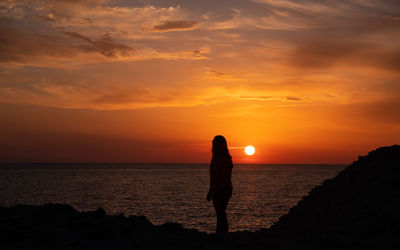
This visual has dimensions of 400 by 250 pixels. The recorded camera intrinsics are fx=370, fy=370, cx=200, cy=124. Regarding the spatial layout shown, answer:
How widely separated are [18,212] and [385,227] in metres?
8.69

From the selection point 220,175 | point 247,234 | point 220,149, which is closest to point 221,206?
point 220,175

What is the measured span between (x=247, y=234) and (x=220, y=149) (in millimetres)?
2353

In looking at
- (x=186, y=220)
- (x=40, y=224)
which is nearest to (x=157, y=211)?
(x=186, y=220)

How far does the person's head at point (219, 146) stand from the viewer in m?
10.2

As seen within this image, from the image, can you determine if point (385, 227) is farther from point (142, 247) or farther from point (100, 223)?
point (100, 223)

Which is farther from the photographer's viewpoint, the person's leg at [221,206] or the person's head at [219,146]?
the person's leg at [221,206]

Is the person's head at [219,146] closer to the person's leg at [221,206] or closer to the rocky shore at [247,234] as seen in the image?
the person's leg at [221,206]

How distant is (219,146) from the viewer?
403 inches

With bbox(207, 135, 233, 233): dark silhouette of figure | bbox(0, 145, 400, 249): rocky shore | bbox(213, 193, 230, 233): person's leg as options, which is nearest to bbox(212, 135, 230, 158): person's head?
bbox(207, 135, 233, 233): dark silhouette of figure

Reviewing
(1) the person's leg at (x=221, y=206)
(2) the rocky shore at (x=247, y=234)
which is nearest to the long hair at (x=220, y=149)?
(1) the person's leg at (x=221, y=206)

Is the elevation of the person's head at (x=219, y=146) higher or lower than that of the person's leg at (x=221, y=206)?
higher

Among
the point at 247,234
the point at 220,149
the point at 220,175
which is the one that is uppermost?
the point at 220,149

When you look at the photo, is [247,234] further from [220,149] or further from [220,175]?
[220,149]

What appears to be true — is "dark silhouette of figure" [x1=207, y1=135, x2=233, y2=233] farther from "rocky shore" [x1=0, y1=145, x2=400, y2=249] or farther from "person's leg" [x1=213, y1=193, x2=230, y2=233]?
"rocky shore" [x1=0, y1=145, x2=400, y2=249]
